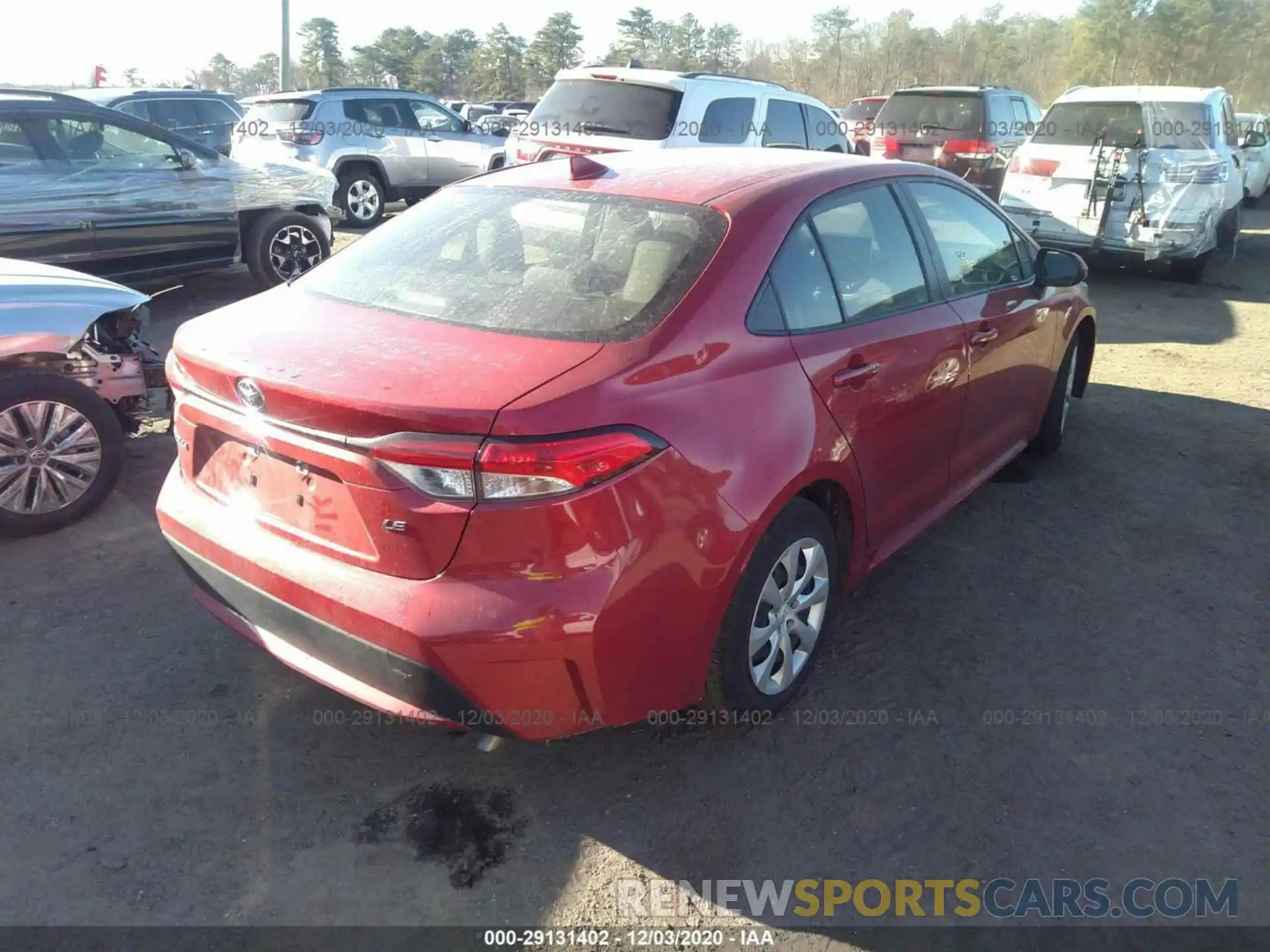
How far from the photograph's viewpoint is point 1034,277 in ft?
14.3

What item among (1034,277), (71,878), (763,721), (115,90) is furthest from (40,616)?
(115,90)

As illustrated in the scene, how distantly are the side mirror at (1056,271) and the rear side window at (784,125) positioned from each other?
5.51 m

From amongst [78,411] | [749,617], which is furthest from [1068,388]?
[78,411]

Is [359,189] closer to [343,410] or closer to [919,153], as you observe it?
[919,153]

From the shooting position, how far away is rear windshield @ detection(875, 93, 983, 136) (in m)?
12.2

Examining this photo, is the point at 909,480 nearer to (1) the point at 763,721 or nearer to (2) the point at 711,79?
(1) the point at 763,721

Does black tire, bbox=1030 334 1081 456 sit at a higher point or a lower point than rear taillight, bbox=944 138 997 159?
lower

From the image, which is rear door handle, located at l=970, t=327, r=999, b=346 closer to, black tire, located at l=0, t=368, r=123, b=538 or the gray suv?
black tire, located at l=0, t=368, r=123, b=538

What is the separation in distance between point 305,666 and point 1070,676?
249cm

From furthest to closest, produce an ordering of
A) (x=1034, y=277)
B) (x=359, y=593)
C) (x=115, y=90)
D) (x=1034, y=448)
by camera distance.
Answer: (x=115, y=90) → (x=1034, y=448) → (x=1034, y=277) → (x=359, y=593)

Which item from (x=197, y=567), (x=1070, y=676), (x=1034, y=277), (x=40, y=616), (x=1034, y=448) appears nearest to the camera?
(x=197, y=567)

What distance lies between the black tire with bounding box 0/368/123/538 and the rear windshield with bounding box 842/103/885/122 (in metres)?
17.7

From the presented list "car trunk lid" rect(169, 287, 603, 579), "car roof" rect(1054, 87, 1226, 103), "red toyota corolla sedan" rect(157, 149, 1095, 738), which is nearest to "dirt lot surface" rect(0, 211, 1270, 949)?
"red toyota corolla sedan" rect(157, 149, 1095, 738)

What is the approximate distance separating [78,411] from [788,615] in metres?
3.14
